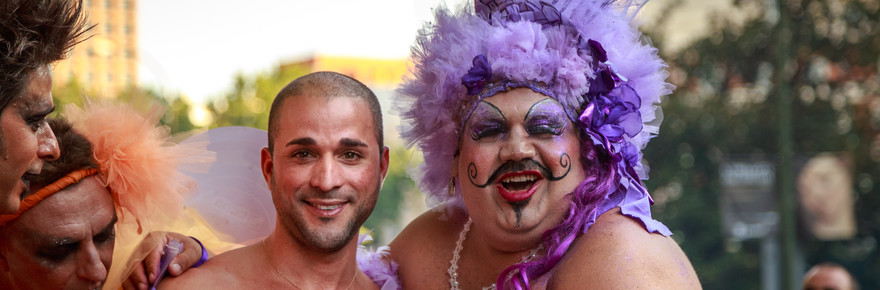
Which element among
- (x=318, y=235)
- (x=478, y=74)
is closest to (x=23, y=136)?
(x=318, y=235)

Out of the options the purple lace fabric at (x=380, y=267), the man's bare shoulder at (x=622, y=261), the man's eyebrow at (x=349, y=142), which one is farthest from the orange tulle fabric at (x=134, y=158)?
the man's bare shoulder at (x=622, y=261)

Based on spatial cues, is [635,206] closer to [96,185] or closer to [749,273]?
[96,185]

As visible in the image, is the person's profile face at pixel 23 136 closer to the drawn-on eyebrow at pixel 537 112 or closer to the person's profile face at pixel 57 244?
the person's profile face at pixel 57 244

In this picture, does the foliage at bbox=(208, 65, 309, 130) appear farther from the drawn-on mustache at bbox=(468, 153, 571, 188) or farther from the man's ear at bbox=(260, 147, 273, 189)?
the drawn-on mustache at bbox=(468, 153, 571, 188)

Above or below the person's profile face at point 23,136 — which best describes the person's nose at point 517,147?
below

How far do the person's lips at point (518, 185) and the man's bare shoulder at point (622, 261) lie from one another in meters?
0.24

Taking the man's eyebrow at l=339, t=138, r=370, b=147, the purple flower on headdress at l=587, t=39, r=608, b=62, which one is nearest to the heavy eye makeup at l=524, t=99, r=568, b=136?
the purple flower on headdress at l=587, t=39, r=608, b=62

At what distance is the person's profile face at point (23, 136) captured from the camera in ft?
7.23

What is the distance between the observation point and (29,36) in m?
2.23

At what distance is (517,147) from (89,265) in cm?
151

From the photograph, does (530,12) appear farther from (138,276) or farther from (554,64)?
(138,276)

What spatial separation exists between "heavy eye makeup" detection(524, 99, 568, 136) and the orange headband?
1.55m

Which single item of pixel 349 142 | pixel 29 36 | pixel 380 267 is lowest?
pixel 380 267

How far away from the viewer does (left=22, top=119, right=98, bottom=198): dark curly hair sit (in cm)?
266
